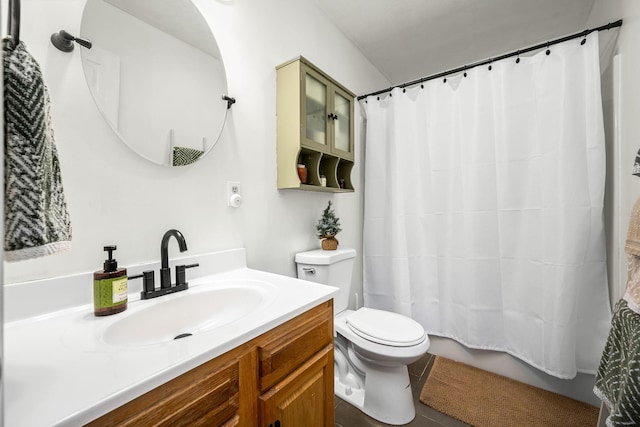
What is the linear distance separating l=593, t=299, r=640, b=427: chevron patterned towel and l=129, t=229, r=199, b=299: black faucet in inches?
52.4

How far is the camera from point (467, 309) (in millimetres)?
1782

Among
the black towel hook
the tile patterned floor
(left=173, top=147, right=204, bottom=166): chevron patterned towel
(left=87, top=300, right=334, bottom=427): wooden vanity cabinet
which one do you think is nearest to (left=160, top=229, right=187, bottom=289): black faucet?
(left=173, top=147, right=204, bottom=166): chevron patterned towel

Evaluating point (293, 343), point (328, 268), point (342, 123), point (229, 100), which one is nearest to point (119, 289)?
point (293, 343)

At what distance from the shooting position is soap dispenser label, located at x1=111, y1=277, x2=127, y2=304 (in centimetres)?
76

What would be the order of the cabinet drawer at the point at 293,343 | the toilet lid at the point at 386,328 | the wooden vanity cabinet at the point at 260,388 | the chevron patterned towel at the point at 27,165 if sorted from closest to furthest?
the chevron patterned towel at the point at 27,165 → the wooden vanity cabinet at the point at 260,388 → the cabinet drawer at the point at 293,343 → the toilet lid at the point at 386,328

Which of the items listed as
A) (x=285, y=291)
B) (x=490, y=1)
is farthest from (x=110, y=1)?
(x=490, y=1)

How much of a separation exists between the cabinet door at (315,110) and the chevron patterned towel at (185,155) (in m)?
0.52

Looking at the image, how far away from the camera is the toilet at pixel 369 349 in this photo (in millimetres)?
1305

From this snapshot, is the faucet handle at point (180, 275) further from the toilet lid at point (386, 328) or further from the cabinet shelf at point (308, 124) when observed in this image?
the toilet lid at point (386, 328)

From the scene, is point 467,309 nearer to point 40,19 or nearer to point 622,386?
point 622,386

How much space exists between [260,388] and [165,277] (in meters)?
0.48

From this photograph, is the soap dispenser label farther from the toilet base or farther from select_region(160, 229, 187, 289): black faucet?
the toilet base

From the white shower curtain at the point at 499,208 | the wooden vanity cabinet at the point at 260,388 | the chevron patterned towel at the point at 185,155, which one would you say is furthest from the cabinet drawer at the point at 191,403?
the white shower curtain at the point at 499,208

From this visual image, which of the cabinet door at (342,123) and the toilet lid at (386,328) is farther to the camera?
the cabinet door at (342,123)
